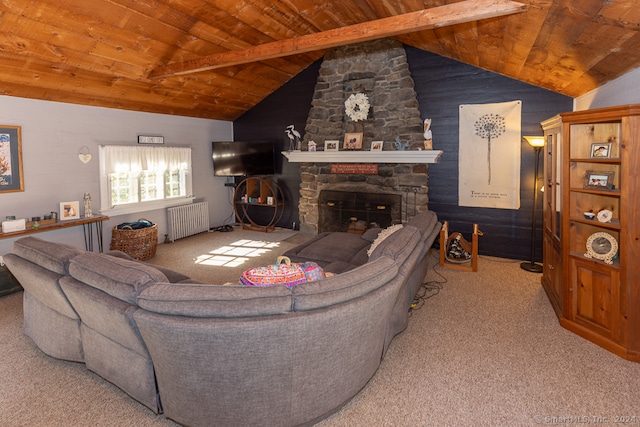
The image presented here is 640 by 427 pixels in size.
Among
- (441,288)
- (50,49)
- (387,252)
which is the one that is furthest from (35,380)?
(441,288)

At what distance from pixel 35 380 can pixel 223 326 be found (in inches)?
70.5

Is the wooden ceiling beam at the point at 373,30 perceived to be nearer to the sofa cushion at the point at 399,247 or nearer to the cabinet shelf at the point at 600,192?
the cabinet shelf at the point at 600,192

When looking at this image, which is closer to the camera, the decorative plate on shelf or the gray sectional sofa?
the gray sectional sofa

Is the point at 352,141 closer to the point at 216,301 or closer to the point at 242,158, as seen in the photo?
the point at 242,158

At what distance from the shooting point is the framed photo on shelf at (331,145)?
6.48 m

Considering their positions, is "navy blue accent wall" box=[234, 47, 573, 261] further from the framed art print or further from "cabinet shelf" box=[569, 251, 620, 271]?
"cabinet shelf" box=[569, 251, 620, 271]

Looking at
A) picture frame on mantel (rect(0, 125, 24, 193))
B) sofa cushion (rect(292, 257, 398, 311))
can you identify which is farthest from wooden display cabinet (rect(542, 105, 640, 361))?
picture frame on mantel (rect(0, 125, 24, 193))

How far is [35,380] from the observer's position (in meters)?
2.55

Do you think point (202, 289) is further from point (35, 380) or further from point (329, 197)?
point (329, 197)

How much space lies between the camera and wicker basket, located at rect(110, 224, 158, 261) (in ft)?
17.7

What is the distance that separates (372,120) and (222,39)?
2649 millimetres

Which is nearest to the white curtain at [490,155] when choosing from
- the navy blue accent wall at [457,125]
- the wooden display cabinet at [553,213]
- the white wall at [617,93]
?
the navy blue accent wall at [457,125]

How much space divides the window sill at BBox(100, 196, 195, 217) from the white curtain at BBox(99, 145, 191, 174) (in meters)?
0.55

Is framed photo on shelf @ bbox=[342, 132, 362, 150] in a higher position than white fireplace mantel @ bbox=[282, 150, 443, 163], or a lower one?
higher
